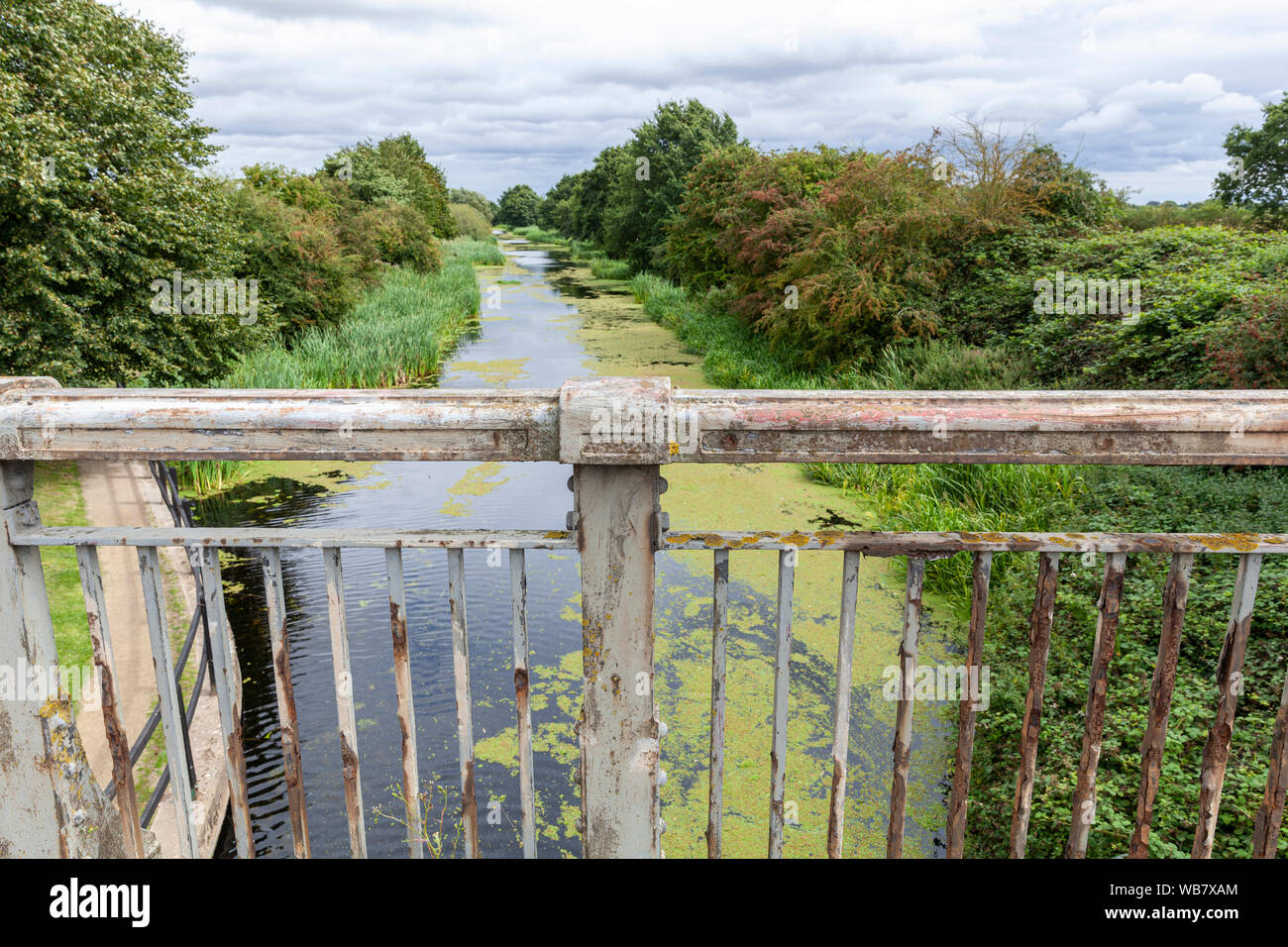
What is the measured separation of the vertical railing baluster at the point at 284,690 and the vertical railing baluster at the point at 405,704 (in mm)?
179

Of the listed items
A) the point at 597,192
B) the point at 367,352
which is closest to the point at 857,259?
the point at 367,352

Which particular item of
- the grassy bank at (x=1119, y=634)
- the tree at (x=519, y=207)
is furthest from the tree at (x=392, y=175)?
the tree at (x=519, y=207)

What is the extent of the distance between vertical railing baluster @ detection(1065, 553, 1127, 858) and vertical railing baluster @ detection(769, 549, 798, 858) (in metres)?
0.51

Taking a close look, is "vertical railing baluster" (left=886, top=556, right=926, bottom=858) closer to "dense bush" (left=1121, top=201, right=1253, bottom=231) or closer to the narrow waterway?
the narrow waterway

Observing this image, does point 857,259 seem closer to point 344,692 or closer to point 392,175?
point 344,692

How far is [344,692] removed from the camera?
5.02 ft

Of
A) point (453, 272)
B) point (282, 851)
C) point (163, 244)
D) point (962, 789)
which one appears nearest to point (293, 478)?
point (163, 244)

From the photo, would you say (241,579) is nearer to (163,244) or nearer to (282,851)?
(282,851)

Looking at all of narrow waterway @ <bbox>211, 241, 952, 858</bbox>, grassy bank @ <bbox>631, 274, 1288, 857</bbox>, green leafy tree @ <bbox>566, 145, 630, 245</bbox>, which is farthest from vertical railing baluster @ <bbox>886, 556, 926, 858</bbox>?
green leafy tree @ <bbox>566, 145, 630, 245</bbox>

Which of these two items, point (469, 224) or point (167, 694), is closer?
point (167, 694)

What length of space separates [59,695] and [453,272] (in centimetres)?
2669

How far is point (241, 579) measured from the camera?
6426 mm

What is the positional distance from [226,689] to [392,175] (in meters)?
35.6

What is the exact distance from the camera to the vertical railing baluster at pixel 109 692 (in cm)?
147
